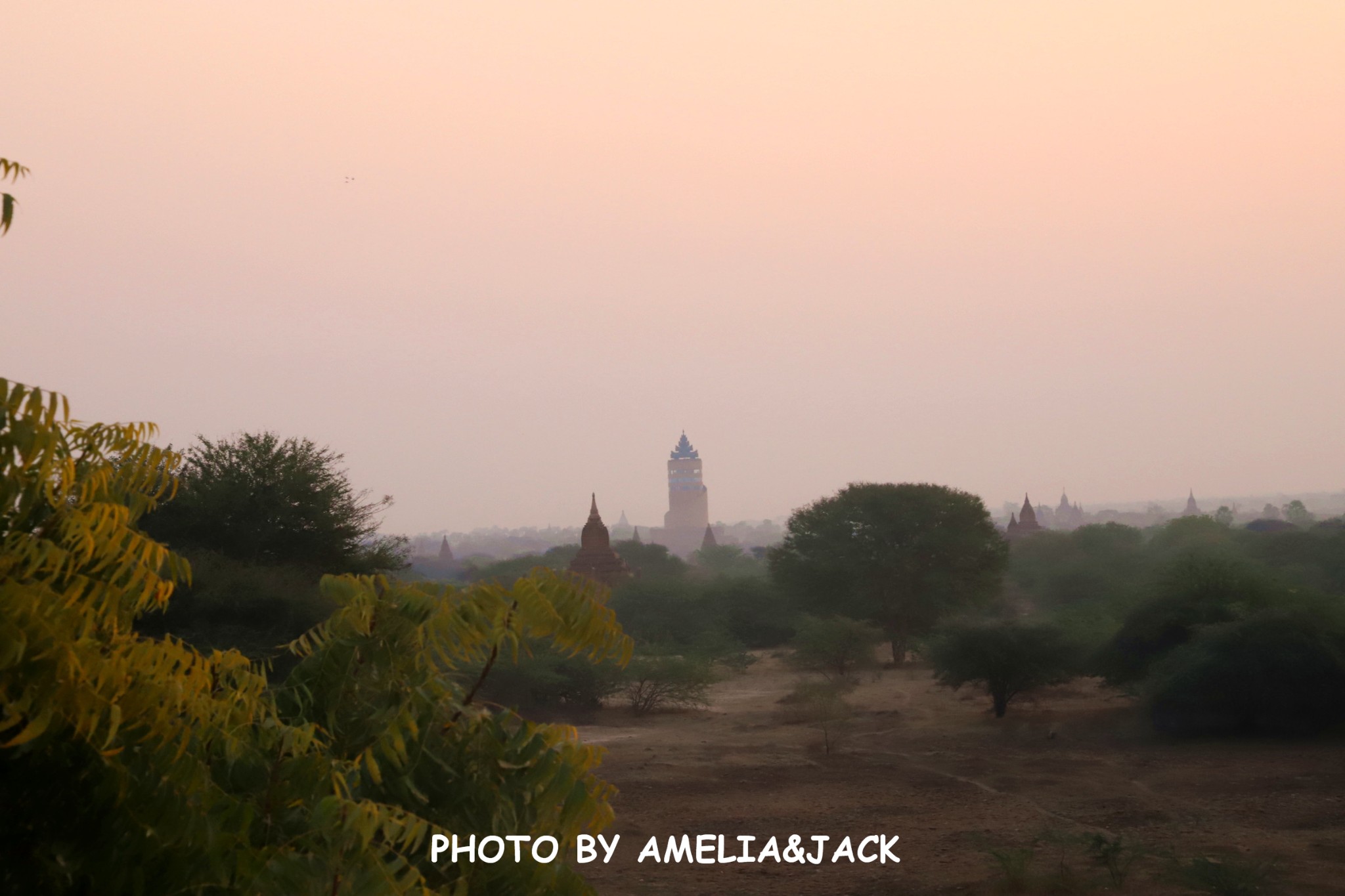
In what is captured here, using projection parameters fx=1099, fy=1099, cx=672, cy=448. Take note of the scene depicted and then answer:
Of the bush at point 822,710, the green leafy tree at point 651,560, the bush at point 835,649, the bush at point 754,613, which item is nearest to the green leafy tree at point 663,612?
the bush at point 754,613

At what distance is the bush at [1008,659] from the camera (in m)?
26.3

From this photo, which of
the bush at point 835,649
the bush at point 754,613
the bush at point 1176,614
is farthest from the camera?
the bush at point 754,613

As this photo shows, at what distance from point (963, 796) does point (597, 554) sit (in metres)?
37.7

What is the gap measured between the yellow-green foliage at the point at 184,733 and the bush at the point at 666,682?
2500 cm

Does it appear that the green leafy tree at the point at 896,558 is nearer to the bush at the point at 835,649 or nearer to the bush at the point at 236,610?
the bush at the point at 835,649

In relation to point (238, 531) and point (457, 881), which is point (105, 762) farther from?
point (238, 531)

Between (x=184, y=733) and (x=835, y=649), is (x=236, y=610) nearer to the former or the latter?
(x=184, y=733)

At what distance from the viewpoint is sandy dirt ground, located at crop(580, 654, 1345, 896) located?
1338 centimetres

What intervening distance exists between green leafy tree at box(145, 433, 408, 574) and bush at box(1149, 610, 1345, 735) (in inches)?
635

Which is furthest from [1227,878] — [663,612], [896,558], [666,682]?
[663,612]

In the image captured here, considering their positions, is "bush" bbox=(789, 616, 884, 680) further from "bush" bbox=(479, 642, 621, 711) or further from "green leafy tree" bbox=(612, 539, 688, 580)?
"green leafy tree" bbox=(612, 539, 688, 580)

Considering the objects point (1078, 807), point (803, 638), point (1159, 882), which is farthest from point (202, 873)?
point (803, 638)

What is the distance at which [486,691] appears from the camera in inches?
1101

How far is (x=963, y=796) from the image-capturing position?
18141 millimetres
